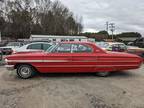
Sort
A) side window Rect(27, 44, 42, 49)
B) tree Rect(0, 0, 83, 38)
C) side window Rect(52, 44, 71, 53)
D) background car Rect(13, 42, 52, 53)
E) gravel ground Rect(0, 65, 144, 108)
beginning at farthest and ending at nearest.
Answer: tree Rect(0, 0, 83, 38) < side window Rect(27, 44, 42, 49) < background car Rect(13, 42, 52, 53) < side window Rect(52, 44, 71, 53) < gravel ground Rect(0, 65, 144, 108)

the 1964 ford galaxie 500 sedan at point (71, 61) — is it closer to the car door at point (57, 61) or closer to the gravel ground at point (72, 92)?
the car door at point (57, 61)

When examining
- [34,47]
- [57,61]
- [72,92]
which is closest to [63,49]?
[57,61]

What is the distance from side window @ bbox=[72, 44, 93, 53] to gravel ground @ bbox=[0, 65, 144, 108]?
1079 millimetres

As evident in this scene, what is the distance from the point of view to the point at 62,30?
71500 mm

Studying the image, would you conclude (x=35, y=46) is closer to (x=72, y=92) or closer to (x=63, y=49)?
(x=63, y=49)

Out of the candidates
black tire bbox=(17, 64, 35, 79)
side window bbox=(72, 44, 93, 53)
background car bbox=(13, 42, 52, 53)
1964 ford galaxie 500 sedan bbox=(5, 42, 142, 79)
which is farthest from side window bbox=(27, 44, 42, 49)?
side window bbox=(72, 44, 93, 53)

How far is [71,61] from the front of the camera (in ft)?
29.0

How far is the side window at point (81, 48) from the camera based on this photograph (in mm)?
9008

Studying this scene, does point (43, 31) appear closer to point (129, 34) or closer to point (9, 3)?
point (9, 3)

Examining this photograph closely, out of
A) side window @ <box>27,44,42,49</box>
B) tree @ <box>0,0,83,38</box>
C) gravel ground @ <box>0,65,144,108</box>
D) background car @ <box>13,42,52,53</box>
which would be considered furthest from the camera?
tree @ <box>0,0,83,38</box>

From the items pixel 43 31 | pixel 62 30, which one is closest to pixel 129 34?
pixel 62 30

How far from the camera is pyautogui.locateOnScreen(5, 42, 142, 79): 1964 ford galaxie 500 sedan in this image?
28.8 feet

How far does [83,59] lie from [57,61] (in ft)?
3.50

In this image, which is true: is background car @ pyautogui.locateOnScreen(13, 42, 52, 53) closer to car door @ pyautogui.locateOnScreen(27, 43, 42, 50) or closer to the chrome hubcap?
car door @ pyautogui.locateOnScreen(27, 43, 42, 50)
